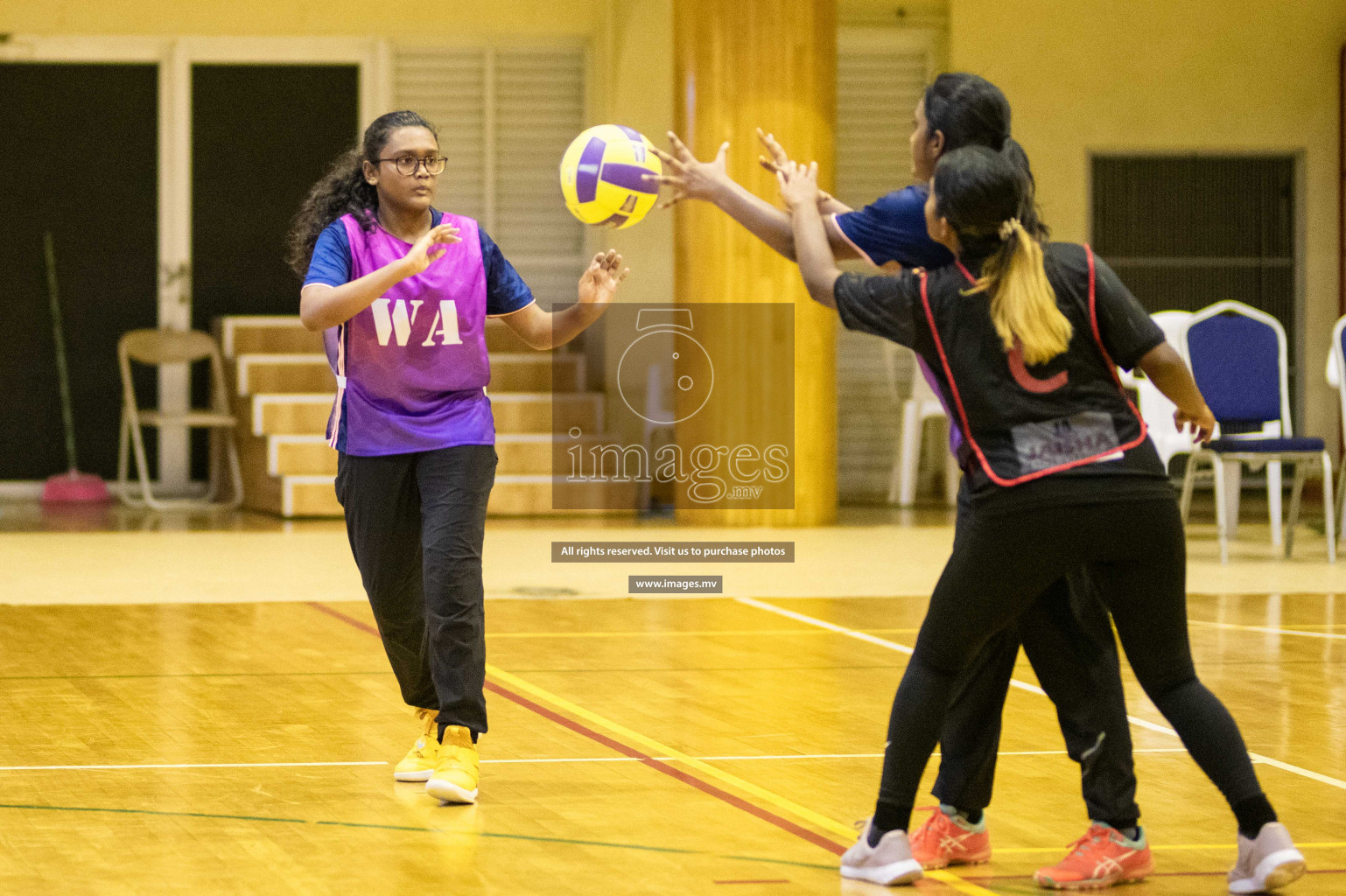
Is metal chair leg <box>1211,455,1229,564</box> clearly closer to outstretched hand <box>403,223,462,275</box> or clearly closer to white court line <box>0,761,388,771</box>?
white court line <box>0,761,388,771</box>

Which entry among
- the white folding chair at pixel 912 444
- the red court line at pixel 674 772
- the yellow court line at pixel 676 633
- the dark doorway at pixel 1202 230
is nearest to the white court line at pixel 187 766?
the red court line at pixel 674 772

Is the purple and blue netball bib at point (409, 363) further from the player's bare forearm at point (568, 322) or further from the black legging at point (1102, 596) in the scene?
the black legging at point (1102, 596)

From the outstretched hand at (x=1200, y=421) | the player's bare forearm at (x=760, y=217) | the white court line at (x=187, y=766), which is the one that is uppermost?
the player's bare forearm at (x=760, y=217)

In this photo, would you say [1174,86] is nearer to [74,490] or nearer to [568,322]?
[74,490]

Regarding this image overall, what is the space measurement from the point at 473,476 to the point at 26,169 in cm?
963

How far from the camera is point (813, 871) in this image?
9.20 ft

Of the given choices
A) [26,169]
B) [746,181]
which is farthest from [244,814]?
Result: [26,169]

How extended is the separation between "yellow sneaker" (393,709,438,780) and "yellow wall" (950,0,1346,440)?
9185mm

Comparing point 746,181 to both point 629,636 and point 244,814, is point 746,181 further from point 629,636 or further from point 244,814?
point 244,814

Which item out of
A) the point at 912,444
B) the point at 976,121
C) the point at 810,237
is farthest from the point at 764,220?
the point at 912,444

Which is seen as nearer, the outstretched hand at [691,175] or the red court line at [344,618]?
the outstretched hand at [691,175]

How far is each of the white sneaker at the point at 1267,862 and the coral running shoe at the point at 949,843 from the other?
434mm

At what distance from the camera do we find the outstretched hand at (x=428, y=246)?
319cm

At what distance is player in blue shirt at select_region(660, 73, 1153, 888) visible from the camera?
275 centimetres
